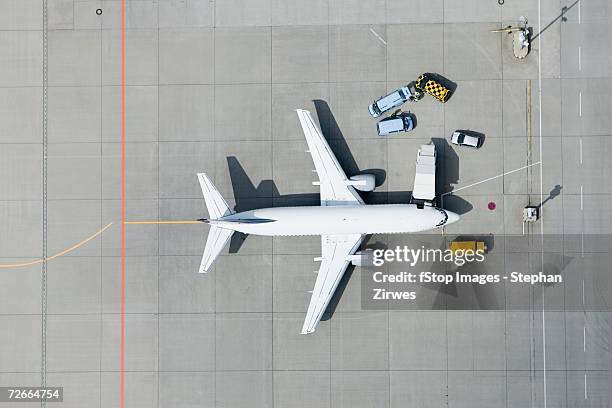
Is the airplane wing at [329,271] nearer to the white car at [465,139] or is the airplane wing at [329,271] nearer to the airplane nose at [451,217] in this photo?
the airplane nose at [451,217]

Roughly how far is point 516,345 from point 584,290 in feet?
7.63

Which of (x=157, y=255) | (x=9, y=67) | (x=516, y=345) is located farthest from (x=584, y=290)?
(x=9, y=67)

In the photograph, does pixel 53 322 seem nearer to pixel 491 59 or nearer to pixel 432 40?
pixel 432 40

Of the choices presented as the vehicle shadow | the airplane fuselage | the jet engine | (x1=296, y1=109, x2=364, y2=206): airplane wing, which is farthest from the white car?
(x1=296, y1=109, x2=364, y2=206): airplane wing

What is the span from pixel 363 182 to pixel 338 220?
1268 mm

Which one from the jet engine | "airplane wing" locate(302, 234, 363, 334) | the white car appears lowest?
"airplane wing" locate(302, 234, 363, 334)

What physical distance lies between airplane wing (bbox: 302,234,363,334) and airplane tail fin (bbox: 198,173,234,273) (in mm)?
2569

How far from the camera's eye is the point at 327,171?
1162 centimetres

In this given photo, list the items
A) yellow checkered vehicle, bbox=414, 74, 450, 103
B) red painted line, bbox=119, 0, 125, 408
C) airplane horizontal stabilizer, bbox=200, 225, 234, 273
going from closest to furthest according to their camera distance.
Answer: airplane horizontal stabilizer, bbox=200, 225, 234, 273
yellow checkered vehicle, bbox=414, 74, 450, 103
red painted line, bbox=119, 0, 125, 408

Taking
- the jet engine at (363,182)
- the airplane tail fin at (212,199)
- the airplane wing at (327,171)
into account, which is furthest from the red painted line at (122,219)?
the jet engine at (363,182)

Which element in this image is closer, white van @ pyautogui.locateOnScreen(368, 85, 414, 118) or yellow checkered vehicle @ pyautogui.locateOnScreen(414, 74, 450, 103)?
yellow checkered vehicle @ pyautogui.locateOnScreen(414, 74, 450, 103)

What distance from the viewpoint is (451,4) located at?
473 inches

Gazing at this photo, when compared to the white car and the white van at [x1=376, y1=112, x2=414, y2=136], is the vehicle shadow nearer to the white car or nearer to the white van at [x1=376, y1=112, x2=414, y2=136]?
the white car

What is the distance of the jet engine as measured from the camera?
11.5 meters
